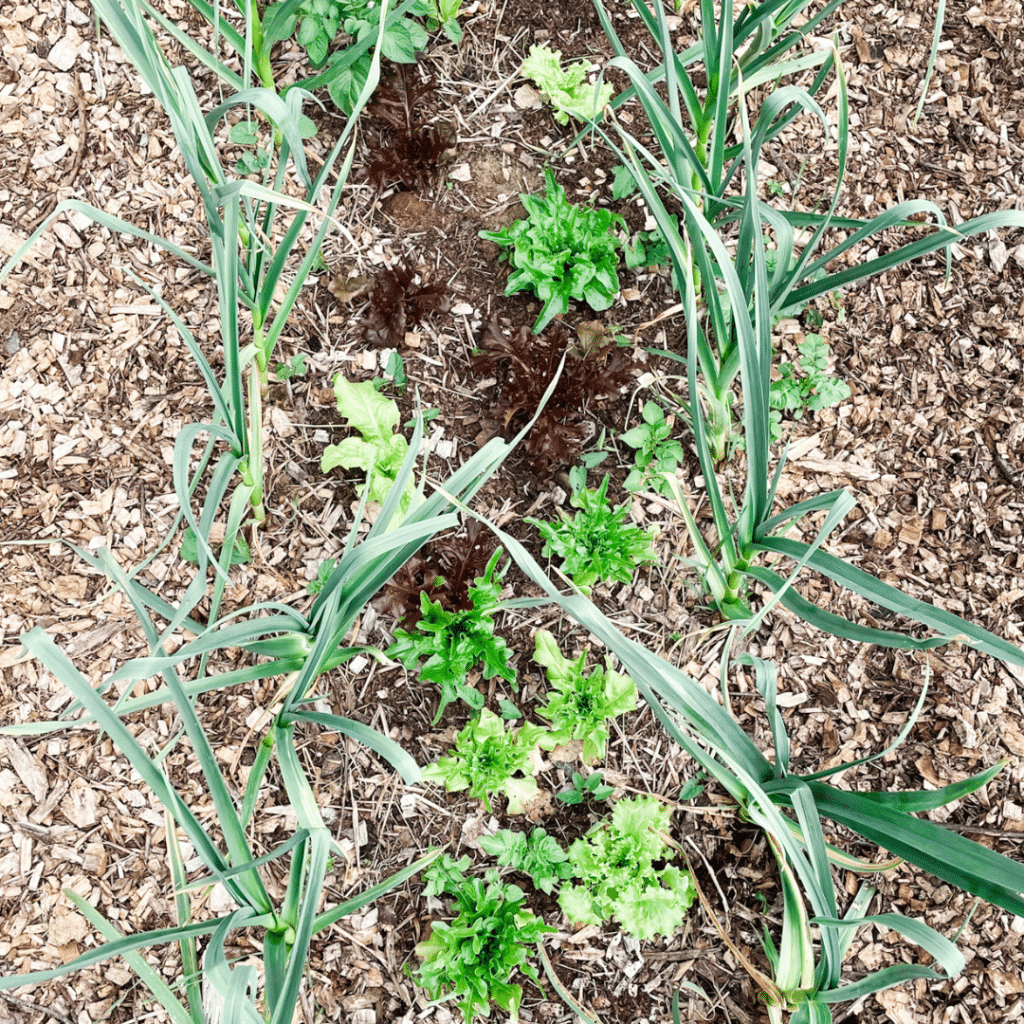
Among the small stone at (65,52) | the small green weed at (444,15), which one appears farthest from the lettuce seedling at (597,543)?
the small stone at (65,52)

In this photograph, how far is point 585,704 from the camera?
170 cm

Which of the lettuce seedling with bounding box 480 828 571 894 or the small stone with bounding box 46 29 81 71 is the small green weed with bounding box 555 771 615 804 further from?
the small stone with bounding box 46 29 81 71

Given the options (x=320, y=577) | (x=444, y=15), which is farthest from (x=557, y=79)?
(x=320, y=577)

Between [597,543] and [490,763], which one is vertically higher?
[597,543]

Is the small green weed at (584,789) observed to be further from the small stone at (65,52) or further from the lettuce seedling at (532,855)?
the small stone at (65,52)

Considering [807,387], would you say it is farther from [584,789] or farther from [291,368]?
[291,368]

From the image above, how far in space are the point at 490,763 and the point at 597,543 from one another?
A: 51 centimetres

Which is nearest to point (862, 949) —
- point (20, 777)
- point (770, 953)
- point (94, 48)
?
point (770, 953)

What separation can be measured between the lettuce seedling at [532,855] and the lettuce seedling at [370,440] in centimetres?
75

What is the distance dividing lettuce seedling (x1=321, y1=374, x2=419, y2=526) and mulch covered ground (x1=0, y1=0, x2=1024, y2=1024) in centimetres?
13

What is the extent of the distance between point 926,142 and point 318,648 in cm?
210

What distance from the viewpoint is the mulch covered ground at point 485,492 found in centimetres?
169

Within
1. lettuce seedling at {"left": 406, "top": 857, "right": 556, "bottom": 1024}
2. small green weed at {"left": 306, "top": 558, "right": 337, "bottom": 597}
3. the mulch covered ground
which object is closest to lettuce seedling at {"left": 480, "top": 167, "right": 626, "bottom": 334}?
the mulch covered ground

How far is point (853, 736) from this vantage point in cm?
185
